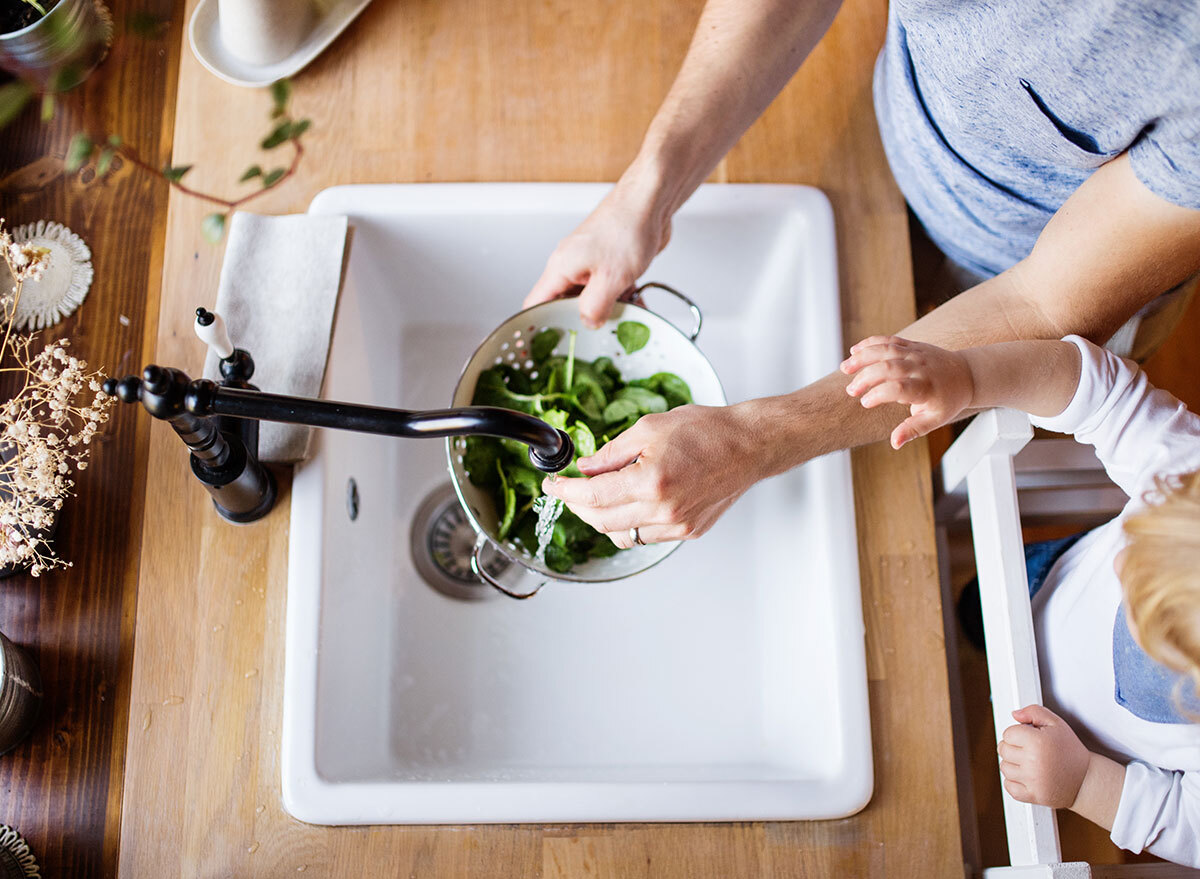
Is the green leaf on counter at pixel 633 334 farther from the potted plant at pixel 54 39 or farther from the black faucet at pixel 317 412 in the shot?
the potted plant at pixel 54 39

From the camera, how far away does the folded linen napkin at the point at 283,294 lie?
81 cm

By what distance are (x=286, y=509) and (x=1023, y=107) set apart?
0.76 meters

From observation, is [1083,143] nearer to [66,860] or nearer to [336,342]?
[336,342]

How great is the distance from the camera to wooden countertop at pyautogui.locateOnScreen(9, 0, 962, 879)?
2.39ft

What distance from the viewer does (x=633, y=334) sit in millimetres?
884

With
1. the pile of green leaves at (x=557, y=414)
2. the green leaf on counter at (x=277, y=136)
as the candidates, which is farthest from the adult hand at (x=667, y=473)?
the green leaf on counter at (x=277, y=136)

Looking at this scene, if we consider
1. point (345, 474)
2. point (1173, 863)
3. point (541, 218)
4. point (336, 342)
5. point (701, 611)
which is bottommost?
point (1173, 863)

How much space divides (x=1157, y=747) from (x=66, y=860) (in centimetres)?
97

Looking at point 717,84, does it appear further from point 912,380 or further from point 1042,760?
point 1042,760

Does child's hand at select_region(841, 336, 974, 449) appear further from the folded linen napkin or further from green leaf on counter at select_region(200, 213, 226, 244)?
green leaf on counter at select_region(200, 213, 226, 244)

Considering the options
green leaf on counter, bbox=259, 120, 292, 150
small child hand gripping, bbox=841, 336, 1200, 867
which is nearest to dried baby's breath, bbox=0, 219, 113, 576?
green leaf on counter, bbox=259, 120, 292, 150

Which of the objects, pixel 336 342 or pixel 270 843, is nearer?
pixel 270 843

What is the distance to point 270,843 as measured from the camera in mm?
721

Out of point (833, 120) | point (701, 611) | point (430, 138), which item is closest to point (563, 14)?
point (430, 138)
